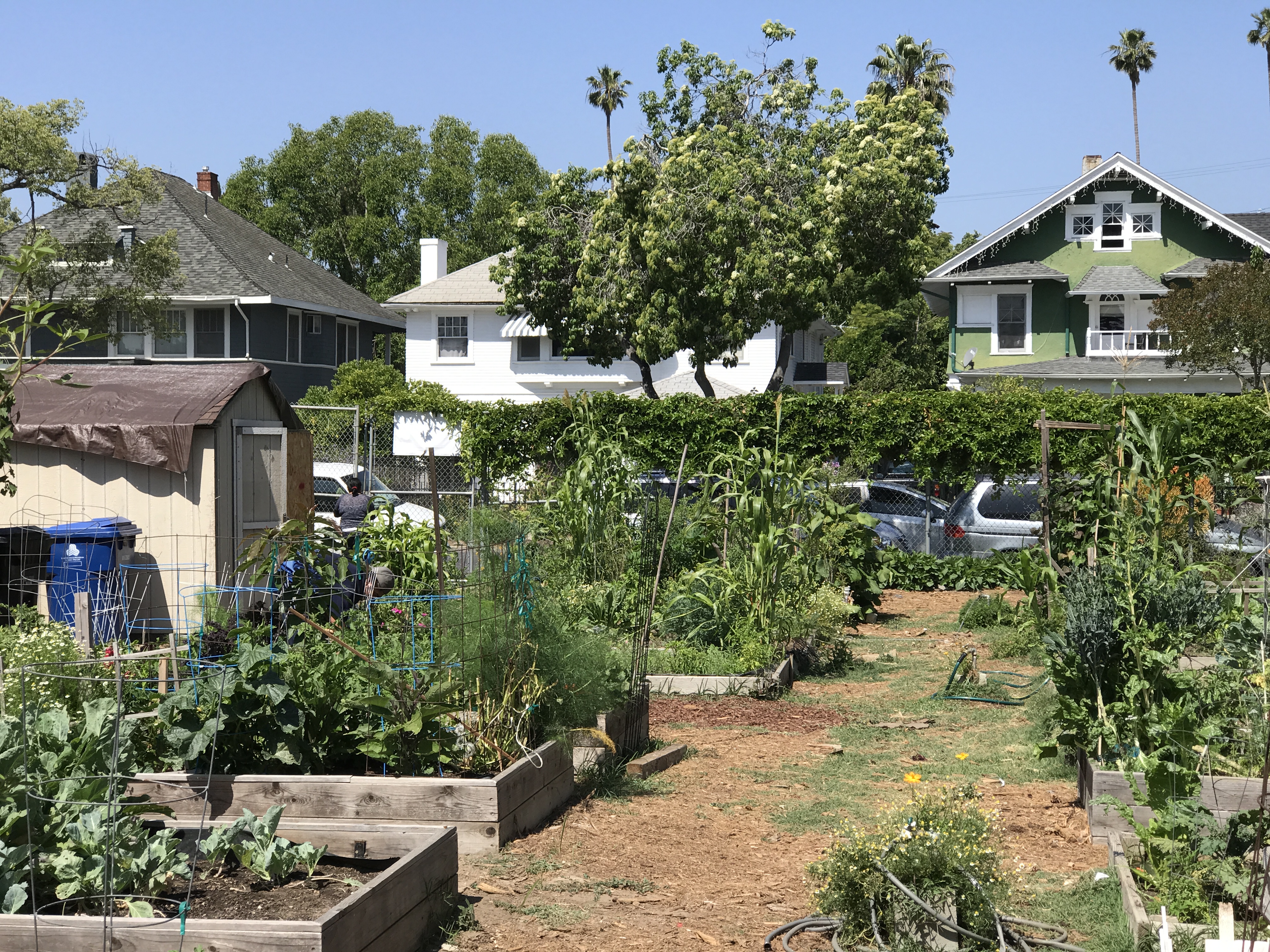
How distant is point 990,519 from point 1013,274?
56.7ft

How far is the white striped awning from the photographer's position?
31641mm

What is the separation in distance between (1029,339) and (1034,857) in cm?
3007

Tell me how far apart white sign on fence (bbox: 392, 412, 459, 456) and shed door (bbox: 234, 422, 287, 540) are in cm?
639

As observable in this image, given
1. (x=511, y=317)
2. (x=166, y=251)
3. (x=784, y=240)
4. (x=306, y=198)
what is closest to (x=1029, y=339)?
(x=784, y=240)

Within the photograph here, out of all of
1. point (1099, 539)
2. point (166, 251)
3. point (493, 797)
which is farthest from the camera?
point (166, 251)

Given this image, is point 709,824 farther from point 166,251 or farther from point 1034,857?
point 166,251

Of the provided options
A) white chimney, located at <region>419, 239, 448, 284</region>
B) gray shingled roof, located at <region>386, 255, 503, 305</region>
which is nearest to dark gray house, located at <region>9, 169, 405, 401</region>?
gray shingled roof, located at <region>386, 255, 503, 305</region>

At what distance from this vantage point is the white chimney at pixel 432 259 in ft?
124

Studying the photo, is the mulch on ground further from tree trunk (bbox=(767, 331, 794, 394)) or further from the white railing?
the white railing

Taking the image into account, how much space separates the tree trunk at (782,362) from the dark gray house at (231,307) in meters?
12.2

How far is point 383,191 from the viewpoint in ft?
155

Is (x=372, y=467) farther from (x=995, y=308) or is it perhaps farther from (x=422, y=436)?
(x=995, y=308)

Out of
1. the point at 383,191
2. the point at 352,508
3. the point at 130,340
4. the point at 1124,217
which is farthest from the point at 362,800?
the point at 383,191

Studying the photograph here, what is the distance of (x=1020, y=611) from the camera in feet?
41.0
